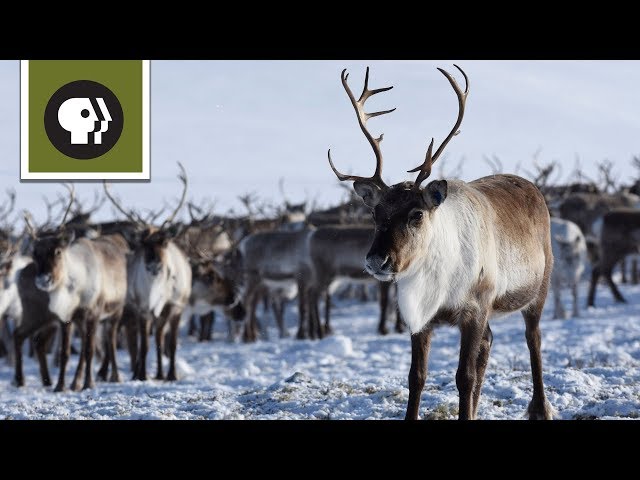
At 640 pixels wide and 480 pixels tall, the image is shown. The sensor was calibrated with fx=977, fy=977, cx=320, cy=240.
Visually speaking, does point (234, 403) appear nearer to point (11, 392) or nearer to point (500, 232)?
point (500, 232)

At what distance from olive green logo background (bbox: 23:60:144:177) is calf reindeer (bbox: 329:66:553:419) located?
50.9 inches

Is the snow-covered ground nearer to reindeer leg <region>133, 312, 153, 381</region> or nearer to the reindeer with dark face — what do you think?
reindeer leg <region>133, 312, 153, 381</region>

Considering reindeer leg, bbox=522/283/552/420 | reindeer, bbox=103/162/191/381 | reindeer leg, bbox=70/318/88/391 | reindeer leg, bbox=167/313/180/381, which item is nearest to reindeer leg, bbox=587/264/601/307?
reindeer, bbox=103/162/191/381

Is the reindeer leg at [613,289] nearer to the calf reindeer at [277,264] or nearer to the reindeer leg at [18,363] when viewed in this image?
the calf reindeer at [277,264]

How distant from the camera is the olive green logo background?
4941 millimetres

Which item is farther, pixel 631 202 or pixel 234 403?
pixel 631 202

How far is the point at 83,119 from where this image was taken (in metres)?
5.09

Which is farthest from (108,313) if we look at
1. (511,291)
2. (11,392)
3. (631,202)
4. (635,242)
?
(631,202)

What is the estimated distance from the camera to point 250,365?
881cm

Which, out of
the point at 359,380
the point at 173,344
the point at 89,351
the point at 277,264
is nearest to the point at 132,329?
the point at 173,344

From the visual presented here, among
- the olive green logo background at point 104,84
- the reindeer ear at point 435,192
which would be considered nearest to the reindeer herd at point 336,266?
the reindeer ear at point 435,192

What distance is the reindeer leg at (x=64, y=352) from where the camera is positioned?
25.7 ft
